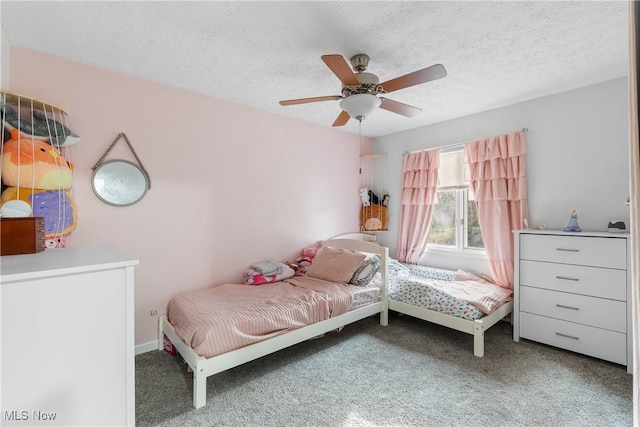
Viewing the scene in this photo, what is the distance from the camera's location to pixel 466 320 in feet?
8.39

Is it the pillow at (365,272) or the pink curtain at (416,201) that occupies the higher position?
the pink curtain at (416,201)

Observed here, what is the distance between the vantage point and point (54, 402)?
90 centimetres

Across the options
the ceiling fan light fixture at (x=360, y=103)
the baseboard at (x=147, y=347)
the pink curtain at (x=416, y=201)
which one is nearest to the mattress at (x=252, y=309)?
the baseboard at (x=147, y=347)

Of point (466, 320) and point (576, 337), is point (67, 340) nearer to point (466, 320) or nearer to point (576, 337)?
point (466, 320)

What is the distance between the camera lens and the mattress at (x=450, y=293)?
8.63 ft

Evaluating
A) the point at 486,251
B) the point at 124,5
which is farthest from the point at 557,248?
the point at 124,5

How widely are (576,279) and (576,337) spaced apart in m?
0.48

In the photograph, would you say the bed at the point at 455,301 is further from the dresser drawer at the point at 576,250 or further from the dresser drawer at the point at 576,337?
the dresser drawer at the point at 576,250

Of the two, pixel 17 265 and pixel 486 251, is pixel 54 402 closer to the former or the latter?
pixel 17 265

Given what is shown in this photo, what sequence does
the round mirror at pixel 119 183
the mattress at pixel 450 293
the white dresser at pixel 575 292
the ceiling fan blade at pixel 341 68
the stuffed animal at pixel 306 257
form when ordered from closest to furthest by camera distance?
the ceiling fan blade at pixel 341 68 < the white dresser at pixel 575 292 < the round mirror at pixel 119 183 < the mattress at pixel 450 293 < the stuffed animal at pixel 306 257

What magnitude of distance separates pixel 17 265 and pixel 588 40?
3.26m

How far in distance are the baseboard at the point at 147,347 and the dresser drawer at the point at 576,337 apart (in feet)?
11.1

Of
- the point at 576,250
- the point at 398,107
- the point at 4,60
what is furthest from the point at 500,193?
the point at 4,60

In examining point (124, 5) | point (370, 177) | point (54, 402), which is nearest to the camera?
point (54, 402)
